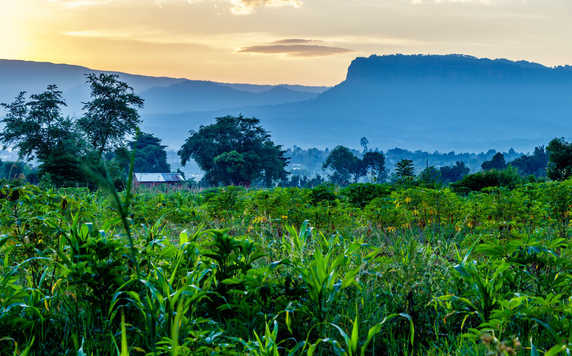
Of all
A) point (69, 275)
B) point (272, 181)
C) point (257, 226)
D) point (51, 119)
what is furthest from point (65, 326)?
point (272, 181)

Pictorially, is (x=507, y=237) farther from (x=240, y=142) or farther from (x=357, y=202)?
(x=240, y=142)

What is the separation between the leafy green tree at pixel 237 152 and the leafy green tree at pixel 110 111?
17.4m

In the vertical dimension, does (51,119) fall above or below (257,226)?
above

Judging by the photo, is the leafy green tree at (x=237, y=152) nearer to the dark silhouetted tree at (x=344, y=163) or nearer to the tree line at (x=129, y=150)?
the tree line at (x=129, y=150)

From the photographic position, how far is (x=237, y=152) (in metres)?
61.2

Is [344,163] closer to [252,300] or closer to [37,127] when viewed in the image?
[37,127]

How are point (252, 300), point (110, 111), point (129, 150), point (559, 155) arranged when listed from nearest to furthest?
point (129, 150) < point (252, 300) < point (559, 155) < point (110, 111)

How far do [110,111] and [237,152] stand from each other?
21674mm

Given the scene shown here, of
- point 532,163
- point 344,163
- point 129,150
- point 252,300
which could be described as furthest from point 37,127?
point 532,163

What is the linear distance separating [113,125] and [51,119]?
18.0ft

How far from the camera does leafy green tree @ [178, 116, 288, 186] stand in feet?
199

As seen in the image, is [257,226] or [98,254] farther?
[257,226]

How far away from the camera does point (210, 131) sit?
69.1 metres

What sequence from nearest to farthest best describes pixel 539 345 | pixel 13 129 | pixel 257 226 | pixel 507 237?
pixel 539 345
pixel 507 237
pixel 257 226
pixel 13 129
